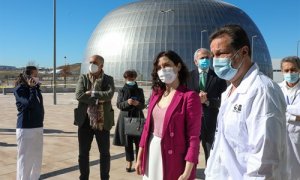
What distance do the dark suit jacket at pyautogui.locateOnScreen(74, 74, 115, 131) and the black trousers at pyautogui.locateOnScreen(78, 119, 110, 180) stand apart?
12 cm

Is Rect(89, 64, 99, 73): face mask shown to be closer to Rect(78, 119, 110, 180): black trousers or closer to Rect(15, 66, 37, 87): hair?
Rect(78, 119, 110, 180): black trousers

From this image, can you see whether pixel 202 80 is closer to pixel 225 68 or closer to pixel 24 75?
pixel 24 75

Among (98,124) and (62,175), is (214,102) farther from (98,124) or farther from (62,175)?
(62,175)

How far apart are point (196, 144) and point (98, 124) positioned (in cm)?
238

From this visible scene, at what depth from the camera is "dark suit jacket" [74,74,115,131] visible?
5723 millimetres

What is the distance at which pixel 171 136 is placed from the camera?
11.9ft

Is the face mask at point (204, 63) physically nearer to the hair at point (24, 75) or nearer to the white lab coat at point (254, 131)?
the hair at point (24, 75)

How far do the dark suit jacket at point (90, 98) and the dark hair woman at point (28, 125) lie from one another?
2.21 feet

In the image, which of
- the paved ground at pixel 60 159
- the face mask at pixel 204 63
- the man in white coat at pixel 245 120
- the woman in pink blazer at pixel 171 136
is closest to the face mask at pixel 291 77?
the face mask at pixel 204 63

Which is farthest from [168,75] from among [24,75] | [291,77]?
[24,75]

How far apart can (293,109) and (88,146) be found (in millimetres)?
3020

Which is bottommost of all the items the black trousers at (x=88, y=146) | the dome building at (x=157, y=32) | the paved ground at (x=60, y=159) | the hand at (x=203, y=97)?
the paved ground at (x=60, y=159)

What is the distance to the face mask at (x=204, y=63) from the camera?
5.83m

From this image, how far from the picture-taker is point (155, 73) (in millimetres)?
4141
